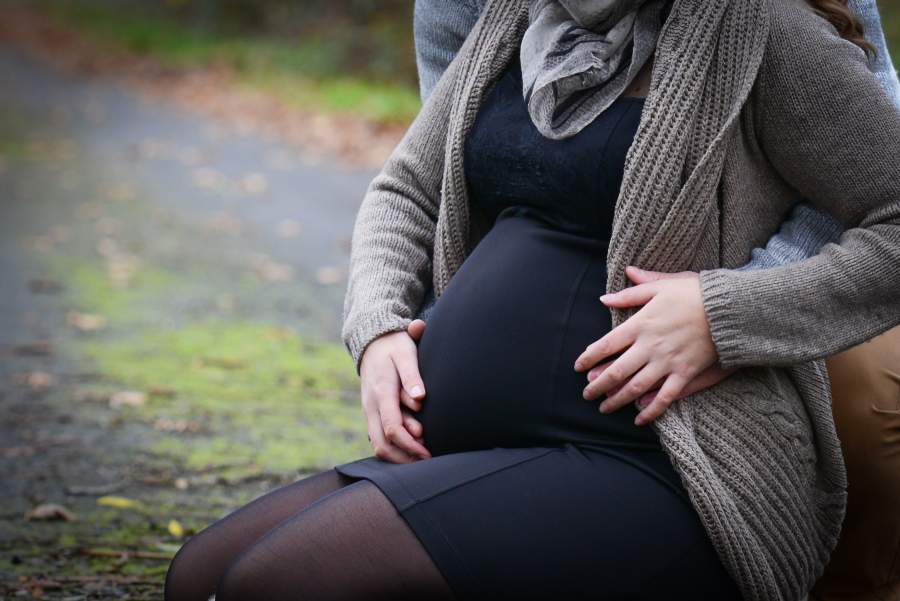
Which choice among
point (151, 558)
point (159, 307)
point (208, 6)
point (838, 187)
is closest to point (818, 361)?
point (838, 187)

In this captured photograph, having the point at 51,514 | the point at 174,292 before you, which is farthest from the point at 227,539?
the point at 174,292

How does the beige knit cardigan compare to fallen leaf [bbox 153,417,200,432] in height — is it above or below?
above

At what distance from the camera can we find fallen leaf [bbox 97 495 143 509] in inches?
148

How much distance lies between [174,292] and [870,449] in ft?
18.1

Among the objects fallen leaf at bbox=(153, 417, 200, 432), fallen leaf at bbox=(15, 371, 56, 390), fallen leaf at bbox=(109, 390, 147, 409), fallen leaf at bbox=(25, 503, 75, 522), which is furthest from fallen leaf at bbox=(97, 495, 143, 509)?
fallen leaf at bbox=(15, 371, 56, 390)

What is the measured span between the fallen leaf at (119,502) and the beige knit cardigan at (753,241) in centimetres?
235

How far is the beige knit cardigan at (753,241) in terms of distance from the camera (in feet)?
6.03

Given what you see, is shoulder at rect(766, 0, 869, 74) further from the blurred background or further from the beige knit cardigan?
the blurred background

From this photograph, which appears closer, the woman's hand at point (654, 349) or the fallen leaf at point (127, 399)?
the woman's hand at point (654, 349)

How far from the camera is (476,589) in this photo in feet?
5.70

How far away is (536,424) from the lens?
1.93 metres

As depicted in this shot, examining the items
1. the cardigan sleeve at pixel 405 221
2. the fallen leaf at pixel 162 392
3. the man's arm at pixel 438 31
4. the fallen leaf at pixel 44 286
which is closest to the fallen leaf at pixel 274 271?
the fallen leaf at pixel 44 286

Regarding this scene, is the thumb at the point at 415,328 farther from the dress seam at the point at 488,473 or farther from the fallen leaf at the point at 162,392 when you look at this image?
the fallen leaf at the point at 162,392

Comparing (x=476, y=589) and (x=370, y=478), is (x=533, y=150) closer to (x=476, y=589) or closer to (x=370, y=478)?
(x=370, y=478)
